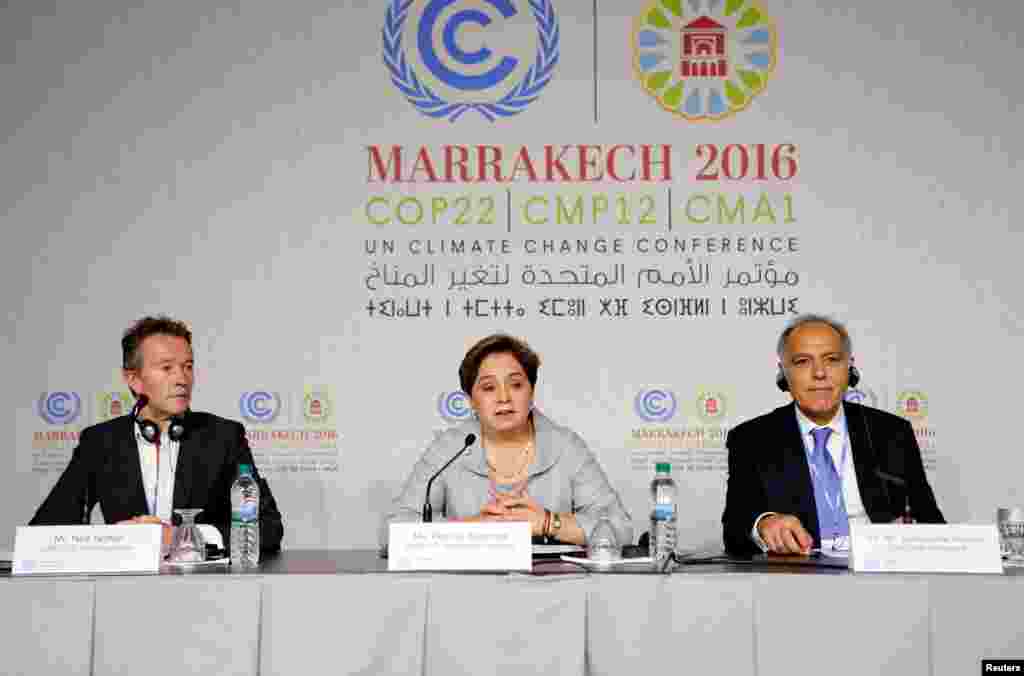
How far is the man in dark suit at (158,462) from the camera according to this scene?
355cm

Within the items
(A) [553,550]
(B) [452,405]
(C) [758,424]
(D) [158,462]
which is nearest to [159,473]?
(D) [158,462]

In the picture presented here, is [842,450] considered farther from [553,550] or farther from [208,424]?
[208,424]

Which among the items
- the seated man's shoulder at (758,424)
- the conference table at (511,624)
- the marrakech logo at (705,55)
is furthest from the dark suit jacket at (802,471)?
the marrakech logo at (705,55)

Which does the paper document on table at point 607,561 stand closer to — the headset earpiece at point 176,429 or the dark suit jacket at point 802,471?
the dark suit jacket at point 802,471

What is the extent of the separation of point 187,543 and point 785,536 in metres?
1.45

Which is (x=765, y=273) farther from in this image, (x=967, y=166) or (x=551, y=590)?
(x=551, y=590)

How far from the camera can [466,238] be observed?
4457mm

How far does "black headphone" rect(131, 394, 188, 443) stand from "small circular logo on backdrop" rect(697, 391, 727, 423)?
185cm

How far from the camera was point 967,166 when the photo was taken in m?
4.42

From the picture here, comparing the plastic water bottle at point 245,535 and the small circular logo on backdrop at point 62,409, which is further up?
the small circular logo on backdrop at point 62,409

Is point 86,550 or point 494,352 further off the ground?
point 494,352

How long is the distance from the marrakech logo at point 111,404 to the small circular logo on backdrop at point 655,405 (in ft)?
6.19

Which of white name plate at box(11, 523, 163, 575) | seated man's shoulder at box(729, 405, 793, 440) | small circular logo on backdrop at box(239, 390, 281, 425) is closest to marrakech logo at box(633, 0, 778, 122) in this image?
seated man's shoulder at box(729, 405, 793, 440)

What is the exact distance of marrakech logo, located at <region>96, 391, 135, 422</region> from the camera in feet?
14.6
